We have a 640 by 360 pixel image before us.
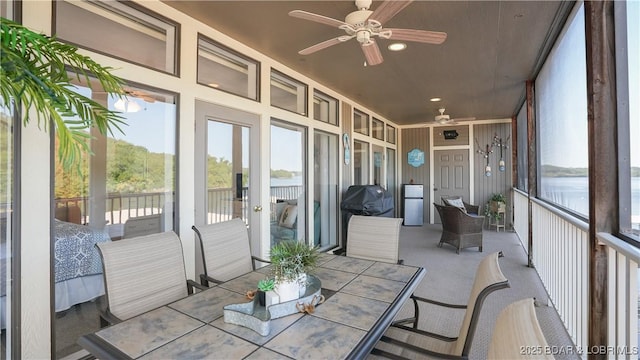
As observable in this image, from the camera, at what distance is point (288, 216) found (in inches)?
172

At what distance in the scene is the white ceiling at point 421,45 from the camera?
267cm

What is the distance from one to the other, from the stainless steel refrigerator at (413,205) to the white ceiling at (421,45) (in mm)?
3029

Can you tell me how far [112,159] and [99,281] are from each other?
3.46 feet

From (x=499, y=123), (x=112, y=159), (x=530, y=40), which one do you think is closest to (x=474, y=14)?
(x=530, y=40)

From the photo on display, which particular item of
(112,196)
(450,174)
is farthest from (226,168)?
(450,174)

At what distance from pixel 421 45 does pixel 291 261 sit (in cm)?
295

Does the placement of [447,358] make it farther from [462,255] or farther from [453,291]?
[462,255]

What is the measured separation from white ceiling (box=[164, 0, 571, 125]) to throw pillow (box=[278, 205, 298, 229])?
1.94m

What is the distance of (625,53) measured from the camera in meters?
1.69

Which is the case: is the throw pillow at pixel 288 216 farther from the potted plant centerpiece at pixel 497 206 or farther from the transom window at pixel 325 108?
the potted plant centerpiece at pixel 497 206

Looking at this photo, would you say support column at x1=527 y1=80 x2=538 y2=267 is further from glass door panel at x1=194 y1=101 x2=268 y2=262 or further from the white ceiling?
glass door panel at x1=194 y1=101 x2=268 y2=262

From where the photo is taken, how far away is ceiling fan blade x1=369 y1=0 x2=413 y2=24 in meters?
1.86

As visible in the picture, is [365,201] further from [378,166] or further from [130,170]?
A: [130,170]

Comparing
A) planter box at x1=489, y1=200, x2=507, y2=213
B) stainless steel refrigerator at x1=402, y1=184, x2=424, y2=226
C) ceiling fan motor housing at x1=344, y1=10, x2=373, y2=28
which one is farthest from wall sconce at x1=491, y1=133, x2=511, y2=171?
ceiling fan motor housing at x1=344, y1=10, x2=373, y2=28
